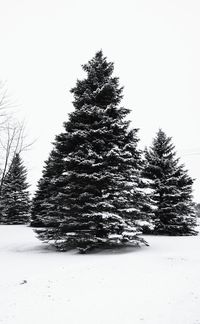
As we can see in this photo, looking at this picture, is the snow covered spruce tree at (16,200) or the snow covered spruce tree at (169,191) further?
the snow covered spruce tree at (16,200)

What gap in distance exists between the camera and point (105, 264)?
9.20 meters

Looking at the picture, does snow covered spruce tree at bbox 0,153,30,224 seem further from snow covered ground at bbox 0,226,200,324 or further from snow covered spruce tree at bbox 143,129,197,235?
snow covered ground at bbox 0,226,200,324

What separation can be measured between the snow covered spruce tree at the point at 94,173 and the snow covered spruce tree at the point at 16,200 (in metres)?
24.2

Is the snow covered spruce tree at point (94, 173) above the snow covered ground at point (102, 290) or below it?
above

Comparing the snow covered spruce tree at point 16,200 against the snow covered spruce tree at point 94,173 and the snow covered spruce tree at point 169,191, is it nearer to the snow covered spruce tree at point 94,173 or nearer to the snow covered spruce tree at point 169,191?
the snow covered spruce tree at point 169,191

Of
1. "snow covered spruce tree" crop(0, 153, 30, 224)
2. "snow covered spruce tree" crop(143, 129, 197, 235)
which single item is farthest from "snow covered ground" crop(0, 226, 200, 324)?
"snow covered spruce tree" crop(0, 153, 30, 224)

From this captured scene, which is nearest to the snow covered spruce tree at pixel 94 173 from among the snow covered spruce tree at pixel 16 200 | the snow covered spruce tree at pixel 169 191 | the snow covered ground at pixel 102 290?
the snow covered ground at pixel 102 290

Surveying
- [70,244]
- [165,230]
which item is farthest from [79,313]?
[165,230]

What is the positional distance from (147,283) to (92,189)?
259 inches

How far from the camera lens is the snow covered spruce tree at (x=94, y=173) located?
12617 millimetres

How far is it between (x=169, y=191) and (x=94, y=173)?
→ 10.0 meters

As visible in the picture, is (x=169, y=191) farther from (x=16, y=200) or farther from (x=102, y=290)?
(x=16, y=200)

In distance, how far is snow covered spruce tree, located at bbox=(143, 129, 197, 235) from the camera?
20.5m

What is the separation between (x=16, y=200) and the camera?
121ft
